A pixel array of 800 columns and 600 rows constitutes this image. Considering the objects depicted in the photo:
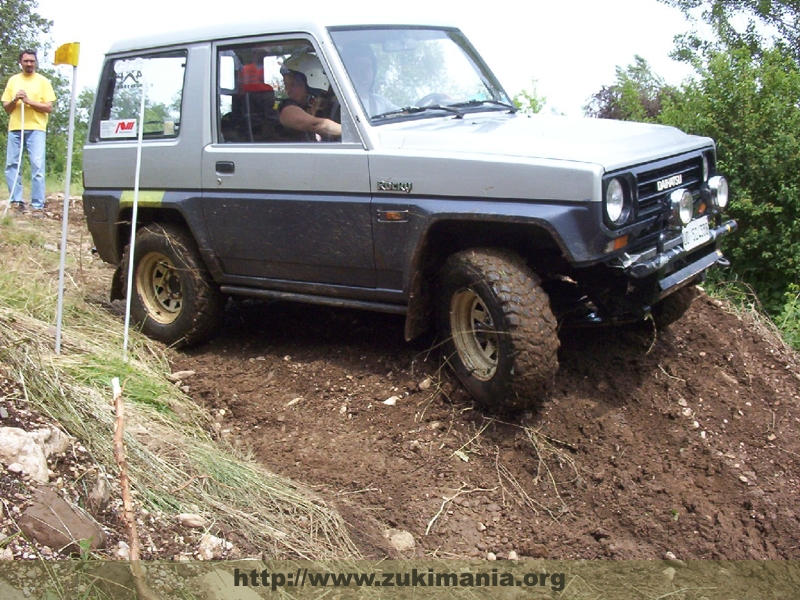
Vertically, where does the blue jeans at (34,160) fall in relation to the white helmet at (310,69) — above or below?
below

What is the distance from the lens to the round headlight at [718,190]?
15.0 feet

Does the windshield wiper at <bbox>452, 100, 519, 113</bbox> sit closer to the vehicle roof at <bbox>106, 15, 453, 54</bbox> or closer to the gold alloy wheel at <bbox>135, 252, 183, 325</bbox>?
the vehicle roof at <bbox>106, 15, 453, 54</bbox>

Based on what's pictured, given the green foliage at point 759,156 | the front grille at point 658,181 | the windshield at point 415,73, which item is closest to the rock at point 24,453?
the windshield at point 415,73

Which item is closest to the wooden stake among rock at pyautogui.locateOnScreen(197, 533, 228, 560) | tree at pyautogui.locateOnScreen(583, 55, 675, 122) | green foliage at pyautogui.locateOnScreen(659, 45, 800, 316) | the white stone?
rock at pyautogui.locateOnScreen(197, 533, 228, 560)

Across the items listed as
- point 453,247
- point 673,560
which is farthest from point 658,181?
point 673,560

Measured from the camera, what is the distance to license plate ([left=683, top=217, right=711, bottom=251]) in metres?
4.34

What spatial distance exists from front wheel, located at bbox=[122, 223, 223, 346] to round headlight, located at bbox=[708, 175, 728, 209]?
3083 millimetres

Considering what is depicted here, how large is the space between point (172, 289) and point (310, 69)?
1965mm

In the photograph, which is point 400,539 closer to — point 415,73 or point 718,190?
point 718,190

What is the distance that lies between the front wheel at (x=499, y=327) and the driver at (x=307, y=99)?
107 cm

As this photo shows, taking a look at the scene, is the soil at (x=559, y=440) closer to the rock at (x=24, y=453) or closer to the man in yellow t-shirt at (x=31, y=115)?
the rock at (x=24, y=453)

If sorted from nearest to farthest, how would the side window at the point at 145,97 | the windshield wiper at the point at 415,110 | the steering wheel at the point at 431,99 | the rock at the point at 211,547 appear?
1. the rock at the point at 211,547
2. the windshield wiper at the point at 415,110
3. the steering wheel at the point at 431,99
4. the side window at the point at 145,97

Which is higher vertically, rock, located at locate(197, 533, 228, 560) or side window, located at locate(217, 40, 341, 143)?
side window, located at locate(217, 40, 341, 143)

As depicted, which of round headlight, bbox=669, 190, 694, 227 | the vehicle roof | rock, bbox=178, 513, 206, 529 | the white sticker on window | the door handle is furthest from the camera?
the white sticker on window
